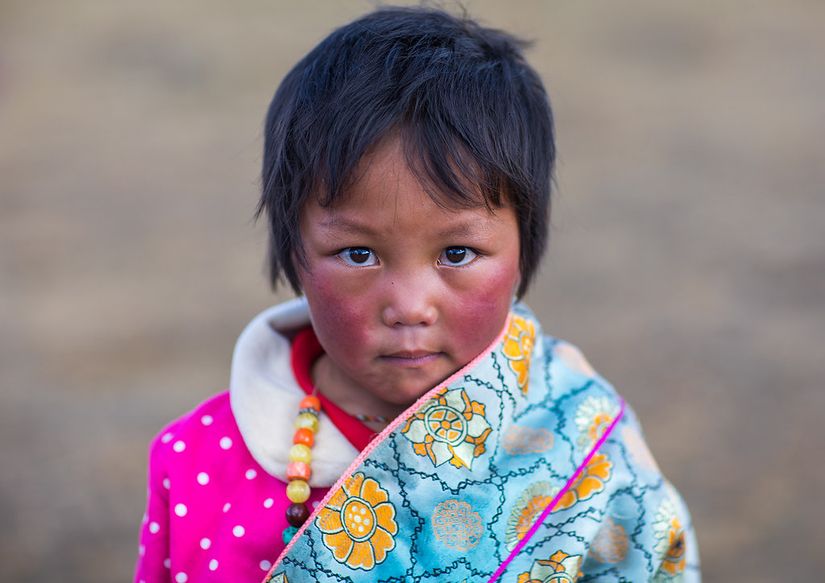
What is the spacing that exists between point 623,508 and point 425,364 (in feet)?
1.49

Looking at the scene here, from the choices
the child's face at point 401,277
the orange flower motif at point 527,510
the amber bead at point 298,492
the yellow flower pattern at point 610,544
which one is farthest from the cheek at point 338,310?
the yellow flower pattern at point 610,544

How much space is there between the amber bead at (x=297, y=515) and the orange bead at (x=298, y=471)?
5 centimetres

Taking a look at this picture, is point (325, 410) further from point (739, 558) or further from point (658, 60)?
point (658, 60)

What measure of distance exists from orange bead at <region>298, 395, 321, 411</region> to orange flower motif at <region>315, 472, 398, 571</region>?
189 millimetres

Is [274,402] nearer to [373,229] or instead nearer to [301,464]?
[301,464]

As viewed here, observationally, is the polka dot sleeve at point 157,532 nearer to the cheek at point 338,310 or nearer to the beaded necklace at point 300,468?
the beaded necklace at point 300,468

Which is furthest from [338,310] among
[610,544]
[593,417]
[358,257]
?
[610,544]

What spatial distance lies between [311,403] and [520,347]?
1.31 ft

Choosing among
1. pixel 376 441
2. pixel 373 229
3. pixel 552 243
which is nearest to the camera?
pixel 373 229

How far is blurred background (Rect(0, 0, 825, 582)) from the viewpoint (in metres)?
3.67

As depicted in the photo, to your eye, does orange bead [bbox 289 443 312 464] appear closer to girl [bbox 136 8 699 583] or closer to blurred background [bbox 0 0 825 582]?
girl [bbox 136 8 699 583]

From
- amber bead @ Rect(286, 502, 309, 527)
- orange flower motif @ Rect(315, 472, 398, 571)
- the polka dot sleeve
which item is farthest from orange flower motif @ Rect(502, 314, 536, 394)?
the polka dot sleeve

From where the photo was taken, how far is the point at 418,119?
1.62 metres

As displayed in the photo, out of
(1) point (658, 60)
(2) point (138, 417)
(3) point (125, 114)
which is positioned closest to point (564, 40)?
(1) point (658, 60)
